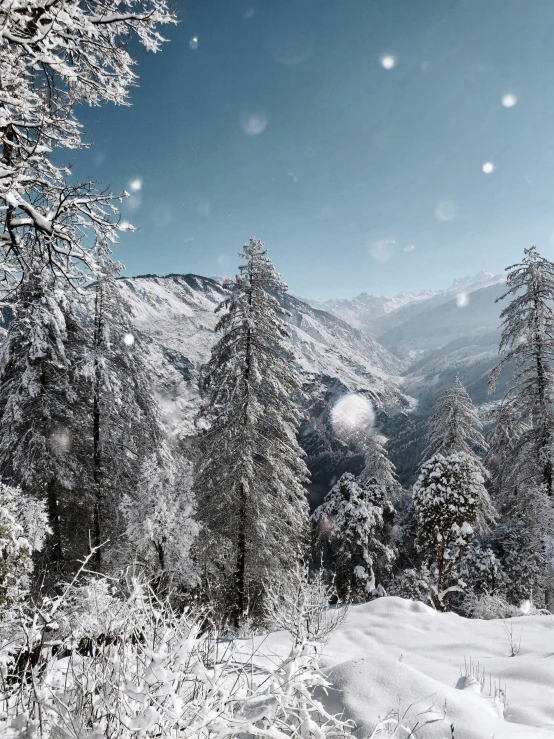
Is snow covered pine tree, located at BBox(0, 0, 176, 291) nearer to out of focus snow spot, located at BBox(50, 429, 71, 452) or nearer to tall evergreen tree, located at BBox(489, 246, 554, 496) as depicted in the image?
out of focus snow spot, located at BBox(50, 429, 71, 452)

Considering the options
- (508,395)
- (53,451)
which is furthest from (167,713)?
(508,395)

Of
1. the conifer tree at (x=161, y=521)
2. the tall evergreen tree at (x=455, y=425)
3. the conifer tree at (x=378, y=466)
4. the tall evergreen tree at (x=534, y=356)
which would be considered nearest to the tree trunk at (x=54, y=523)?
the conifer tree at (x=161, y=521)

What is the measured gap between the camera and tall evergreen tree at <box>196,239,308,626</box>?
415 inches

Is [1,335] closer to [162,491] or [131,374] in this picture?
[131,374]

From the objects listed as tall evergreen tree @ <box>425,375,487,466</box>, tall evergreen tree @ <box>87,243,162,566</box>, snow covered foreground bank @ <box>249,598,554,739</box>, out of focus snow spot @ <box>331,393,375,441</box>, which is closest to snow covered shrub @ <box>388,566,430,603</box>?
tall evergreen tree @ <box>425,375,487,466</box>

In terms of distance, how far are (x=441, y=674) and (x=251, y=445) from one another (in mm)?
7071

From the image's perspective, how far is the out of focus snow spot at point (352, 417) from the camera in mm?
97875

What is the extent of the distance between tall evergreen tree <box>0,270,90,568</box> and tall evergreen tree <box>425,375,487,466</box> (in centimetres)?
1753

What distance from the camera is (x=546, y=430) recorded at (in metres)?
11.4

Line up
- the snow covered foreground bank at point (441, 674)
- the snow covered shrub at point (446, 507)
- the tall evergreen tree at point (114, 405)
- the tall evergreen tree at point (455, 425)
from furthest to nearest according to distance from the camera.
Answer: the tall evergreen tree at point (455, 425) → the snow covered shrub at point (446, 507) → the tall evergreen tree at point (114, 405) → the snow covered foreground bank at point (441, 674)

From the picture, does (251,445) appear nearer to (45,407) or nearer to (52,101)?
(45,407)

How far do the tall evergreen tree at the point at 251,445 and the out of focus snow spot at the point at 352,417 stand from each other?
8520 centimetres

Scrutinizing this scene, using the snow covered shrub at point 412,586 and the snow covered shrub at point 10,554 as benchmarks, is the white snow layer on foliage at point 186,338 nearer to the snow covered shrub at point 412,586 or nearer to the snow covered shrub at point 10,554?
the snow covered shrub at point 412,586

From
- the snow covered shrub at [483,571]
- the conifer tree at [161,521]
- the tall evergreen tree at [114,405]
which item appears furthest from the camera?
the conifer tree at [161,521]
